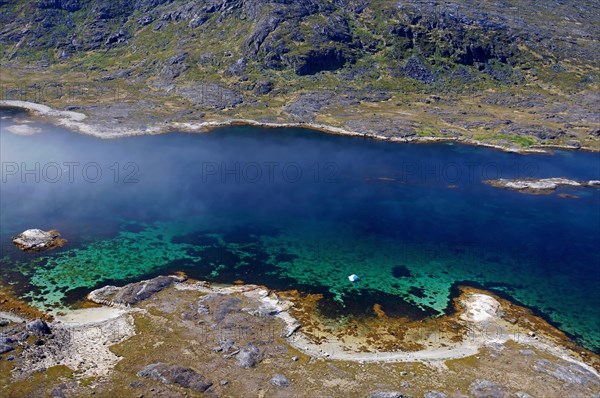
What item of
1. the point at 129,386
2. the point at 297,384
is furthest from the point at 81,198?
the point at 297,384

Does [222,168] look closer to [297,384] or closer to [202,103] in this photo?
[202,103]

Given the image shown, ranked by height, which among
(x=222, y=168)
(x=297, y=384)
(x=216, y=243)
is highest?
(x=222, y=168)

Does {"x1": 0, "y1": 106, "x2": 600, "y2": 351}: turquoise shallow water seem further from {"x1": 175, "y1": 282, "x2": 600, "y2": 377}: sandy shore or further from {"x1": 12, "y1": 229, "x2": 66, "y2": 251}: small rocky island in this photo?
{"x1": 175, "y1": 282, "x2": 600, "y2": 377}: sandy shore

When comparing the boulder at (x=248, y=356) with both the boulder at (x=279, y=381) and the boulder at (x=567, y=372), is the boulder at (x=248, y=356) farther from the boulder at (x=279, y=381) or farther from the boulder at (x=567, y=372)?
the boulder at (x=567, y=372)

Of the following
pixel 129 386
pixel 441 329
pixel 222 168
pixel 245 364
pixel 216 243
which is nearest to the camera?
pixel 129 386

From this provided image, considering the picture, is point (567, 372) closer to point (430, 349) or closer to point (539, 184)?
point (430, 349)

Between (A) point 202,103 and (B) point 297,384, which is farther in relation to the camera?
(A) point 202,103
